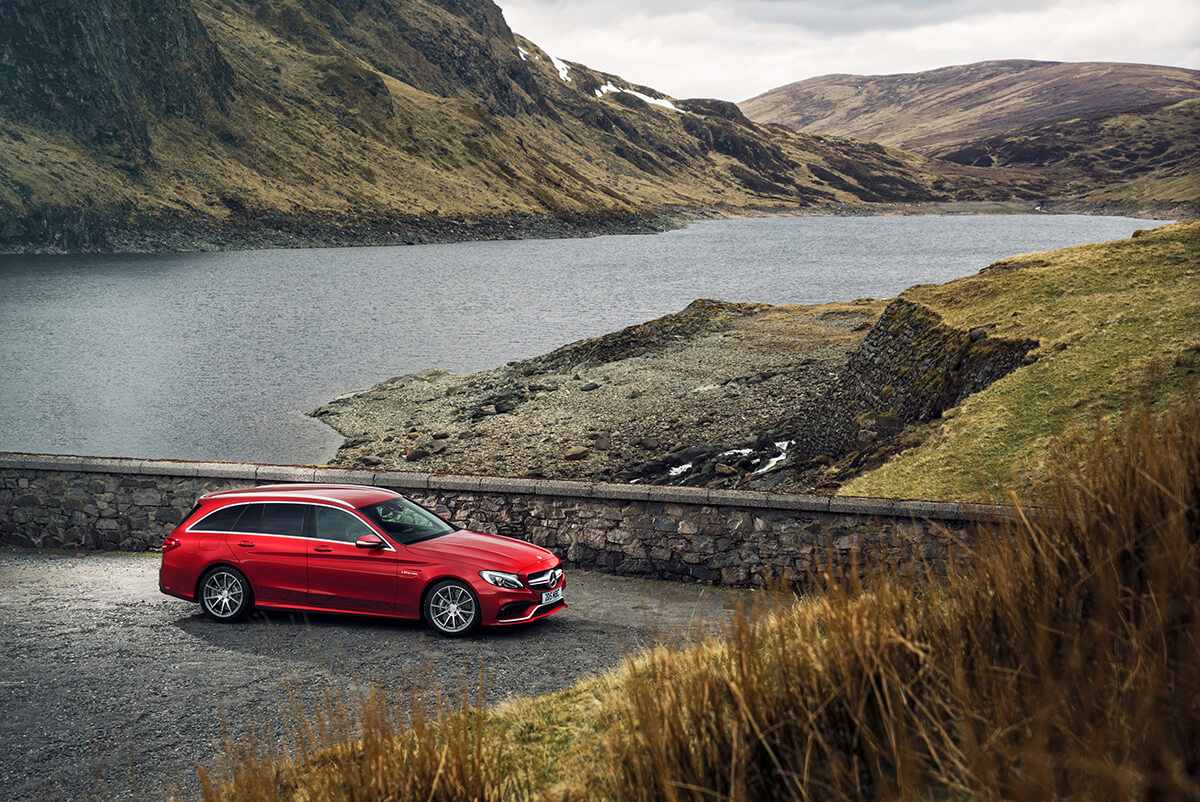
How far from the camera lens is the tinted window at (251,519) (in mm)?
12039

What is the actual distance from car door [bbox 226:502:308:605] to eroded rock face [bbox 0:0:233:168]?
131658 millimetres

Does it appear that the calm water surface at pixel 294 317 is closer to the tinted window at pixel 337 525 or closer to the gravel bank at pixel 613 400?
the gravel bank at pixel 613 400

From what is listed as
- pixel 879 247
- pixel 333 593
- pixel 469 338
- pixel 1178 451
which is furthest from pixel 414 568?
pixel 879 247

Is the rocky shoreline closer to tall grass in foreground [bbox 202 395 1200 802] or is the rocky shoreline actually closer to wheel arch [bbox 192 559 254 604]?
wheel arch [bbox 192 559 254 604]

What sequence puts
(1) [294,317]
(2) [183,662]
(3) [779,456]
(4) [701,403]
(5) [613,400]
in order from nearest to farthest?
(2) [183,662], (3) [779,456], (4) [701,403], (5) [613,400], (1) [294,317]

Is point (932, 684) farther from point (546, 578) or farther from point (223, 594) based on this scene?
point (223, 594)

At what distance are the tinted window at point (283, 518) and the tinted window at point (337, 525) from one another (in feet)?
0.77

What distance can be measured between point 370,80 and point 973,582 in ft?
626

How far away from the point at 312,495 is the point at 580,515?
14.6 feet

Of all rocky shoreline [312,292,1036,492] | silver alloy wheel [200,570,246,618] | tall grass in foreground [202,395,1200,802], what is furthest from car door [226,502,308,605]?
rocky shoreline [312,292,1036,492]

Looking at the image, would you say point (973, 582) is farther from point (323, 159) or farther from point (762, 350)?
point (323, 159)

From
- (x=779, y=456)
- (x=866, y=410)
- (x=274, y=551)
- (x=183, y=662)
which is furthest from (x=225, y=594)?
(x=866, y=410)

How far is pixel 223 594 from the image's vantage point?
12039 mm

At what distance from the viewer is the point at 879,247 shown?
134500 millimetres
